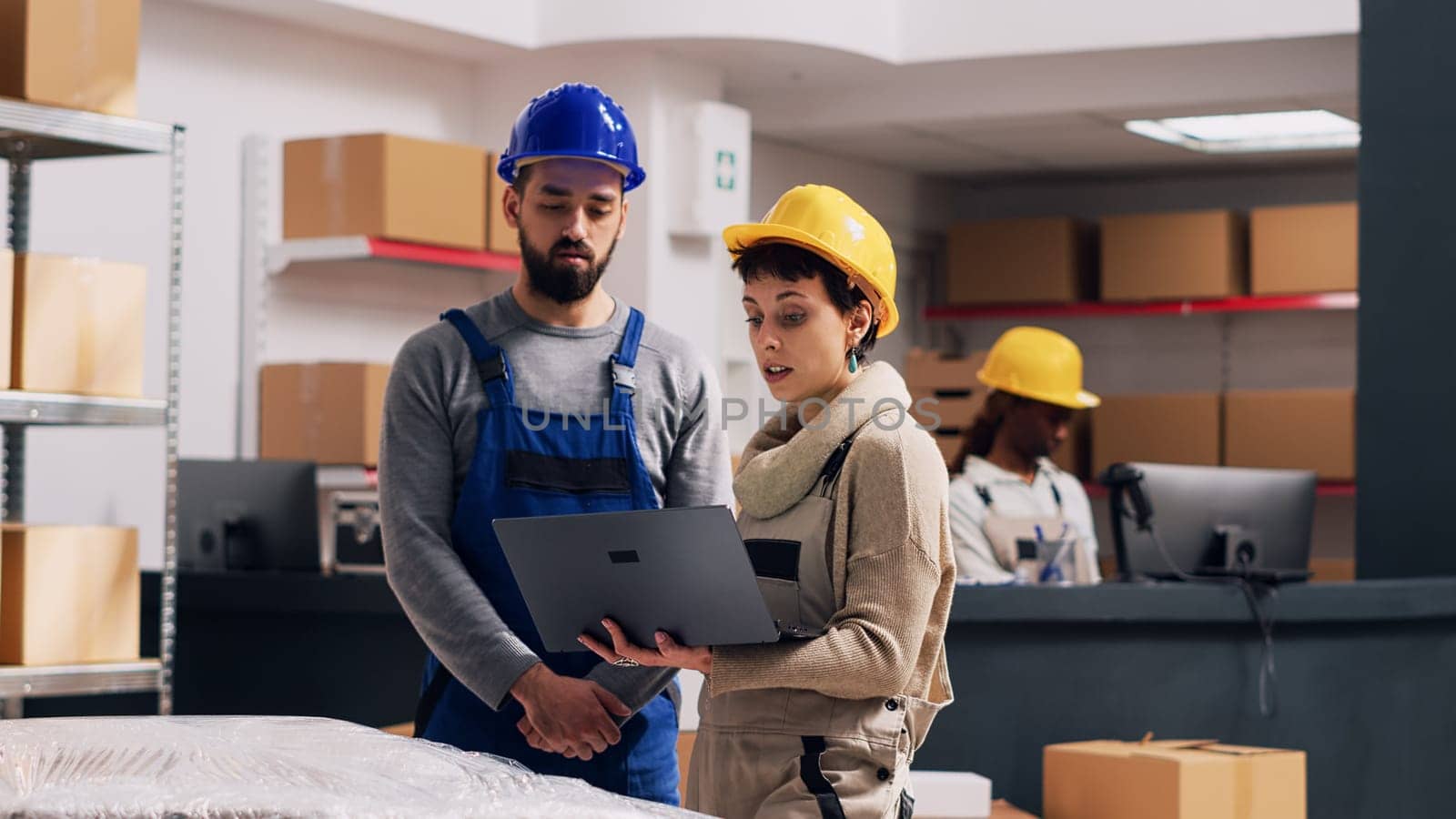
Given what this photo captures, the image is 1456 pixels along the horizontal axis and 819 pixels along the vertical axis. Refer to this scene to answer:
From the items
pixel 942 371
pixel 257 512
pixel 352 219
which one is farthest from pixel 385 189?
pixel 942 371

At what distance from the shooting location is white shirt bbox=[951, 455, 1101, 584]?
13.6 feet

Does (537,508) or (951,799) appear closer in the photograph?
(537,508)

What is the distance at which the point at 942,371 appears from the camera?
691cm

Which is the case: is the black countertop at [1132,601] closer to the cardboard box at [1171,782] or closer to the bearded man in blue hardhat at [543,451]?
the cardboard box at [1171,782]

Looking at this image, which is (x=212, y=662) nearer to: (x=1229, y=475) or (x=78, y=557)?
(x=78, y=557)

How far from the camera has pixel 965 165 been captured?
7656mm

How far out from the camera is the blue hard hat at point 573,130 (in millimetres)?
2084

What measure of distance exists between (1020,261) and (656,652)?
5.94 meters

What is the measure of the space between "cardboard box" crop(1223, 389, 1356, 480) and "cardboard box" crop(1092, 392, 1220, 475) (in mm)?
89

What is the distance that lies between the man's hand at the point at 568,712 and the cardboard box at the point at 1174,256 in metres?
5.58

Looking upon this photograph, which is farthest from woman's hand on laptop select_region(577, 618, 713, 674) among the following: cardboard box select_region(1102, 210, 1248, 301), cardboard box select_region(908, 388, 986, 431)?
cardboard box select_region(1102, 210, 1248, 301)

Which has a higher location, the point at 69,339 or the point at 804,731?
the point at 69,339

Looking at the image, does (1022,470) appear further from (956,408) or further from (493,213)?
(956,408)

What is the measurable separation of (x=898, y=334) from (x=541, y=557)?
6.15 meters
